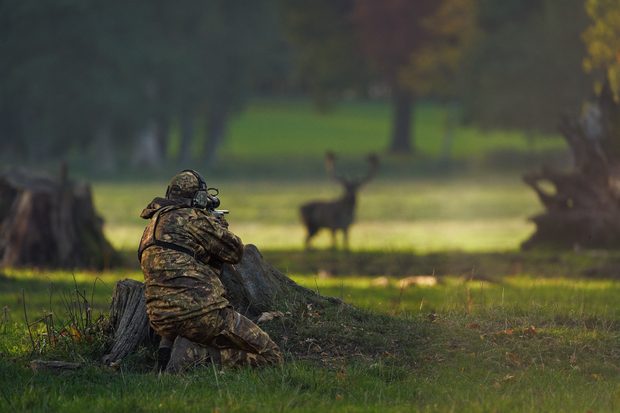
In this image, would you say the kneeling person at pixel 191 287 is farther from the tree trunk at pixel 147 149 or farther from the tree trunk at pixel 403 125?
the tree trunk at pixel 403 125

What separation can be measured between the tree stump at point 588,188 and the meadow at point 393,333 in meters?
0.82

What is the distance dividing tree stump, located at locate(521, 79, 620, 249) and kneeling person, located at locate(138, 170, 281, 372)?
11.3m

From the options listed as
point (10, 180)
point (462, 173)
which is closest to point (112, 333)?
point (10, 180)

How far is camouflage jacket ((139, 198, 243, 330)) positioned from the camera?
20.2ft

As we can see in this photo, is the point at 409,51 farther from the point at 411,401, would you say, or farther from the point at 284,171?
the point at 411,401

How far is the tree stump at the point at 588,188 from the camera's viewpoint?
1623 centimetres

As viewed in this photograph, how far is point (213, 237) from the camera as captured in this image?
20.7ft

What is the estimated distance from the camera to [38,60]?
4553cm

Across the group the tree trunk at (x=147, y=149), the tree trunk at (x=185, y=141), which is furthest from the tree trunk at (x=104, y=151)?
the tree trunk at (x=185, y=141)

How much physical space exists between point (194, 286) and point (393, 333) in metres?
2.04

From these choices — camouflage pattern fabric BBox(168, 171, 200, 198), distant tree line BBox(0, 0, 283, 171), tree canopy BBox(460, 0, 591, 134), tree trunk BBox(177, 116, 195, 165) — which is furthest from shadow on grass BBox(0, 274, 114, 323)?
tree trunk BBox(177, 116, 195, 165)

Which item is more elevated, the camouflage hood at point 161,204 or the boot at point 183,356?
the camouflage hood at point 161,204

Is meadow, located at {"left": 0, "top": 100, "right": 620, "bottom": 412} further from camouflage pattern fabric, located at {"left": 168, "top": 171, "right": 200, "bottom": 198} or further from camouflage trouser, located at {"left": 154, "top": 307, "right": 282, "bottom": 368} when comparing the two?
camouflage pattern fabric, located at {"left": 168, "top": 171, "right": 200, "bottom": 198}

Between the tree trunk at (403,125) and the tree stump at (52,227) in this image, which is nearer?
the tree stump at (52,227)
